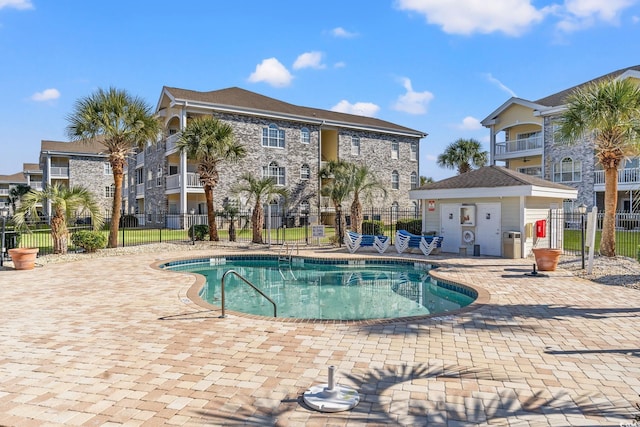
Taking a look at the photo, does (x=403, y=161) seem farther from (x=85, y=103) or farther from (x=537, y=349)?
(x=537, y=349)

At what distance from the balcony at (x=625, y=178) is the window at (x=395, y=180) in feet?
52.1

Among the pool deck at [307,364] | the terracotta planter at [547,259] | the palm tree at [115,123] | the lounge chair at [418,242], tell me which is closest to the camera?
the pool deck at [307,364]

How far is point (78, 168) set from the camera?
4431cm

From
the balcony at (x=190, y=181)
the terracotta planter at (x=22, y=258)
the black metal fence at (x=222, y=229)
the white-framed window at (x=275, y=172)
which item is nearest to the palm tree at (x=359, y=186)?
the black metal fence at (x=222, y=229)

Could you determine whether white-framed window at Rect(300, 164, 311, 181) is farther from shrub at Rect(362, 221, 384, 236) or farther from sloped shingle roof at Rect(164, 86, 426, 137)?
shrub at Rect(362, 221, 384, 236)

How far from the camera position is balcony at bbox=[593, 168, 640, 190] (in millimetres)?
26531

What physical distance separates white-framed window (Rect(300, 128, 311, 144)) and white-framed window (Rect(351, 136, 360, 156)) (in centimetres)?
455

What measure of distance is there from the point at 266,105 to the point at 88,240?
771 inches

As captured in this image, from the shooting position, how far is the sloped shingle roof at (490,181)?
1537 centimetres

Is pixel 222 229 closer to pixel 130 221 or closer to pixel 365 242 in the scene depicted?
pixel 130 221

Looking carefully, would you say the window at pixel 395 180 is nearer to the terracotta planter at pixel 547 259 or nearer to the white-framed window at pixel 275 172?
the white-framed window at pixel 275 172

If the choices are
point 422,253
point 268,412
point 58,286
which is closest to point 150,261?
point 58,286

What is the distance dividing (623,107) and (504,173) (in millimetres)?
4561

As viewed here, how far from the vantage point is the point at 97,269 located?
1284 cm
